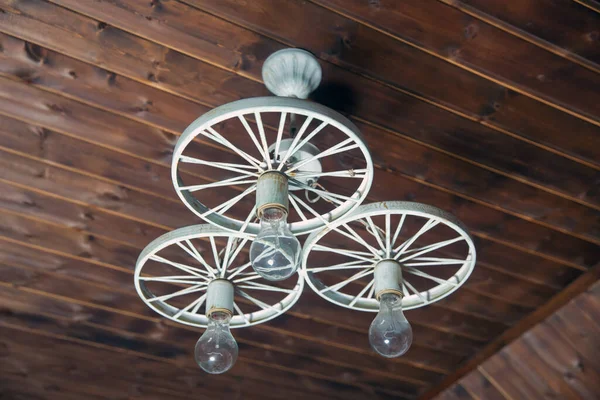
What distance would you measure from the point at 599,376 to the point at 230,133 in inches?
61.5

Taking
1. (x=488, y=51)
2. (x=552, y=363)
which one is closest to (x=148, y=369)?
(x=552, y=363)

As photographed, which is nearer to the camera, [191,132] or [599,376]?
[191,132]

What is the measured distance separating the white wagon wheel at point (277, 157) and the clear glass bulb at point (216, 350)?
0.80ft

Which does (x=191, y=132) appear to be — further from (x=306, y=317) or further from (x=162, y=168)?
(x=306, y=317)

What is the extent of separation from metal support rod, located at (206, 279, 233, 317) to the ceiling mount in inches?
18.6

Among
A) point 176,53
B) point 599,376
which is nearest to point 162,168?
point 176,53

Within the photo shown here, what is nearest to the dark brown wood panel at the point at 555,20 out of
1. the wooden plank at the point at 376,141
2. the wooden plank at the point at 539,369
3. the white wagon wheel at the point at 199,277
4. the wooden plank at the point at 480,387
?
the wooden plank at the point at 376,141

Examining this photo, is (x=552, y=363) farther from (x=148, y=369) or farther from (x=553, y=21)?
(x=148, y=369)

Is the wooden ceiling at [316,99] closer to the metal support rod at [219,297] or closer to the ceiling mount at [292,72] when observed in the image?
the ceiling mount at [292,72]

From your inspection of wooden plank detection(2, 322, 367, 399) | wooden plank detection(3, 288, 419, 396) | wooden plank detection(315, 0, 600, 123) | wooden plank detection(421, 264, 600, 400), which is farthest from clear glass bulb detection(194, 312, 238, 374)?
wooden plank detection(421, 264, 600, 400)

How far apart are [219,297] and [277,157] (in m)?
0.35

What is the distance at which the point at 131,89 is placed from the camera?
5.51 ft

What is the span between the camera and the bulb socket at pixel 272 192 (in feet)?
4.25

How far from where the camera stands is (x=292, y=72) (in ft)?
5.07
